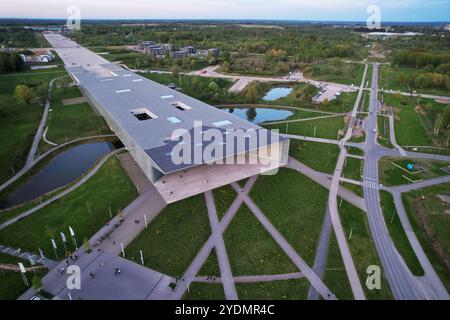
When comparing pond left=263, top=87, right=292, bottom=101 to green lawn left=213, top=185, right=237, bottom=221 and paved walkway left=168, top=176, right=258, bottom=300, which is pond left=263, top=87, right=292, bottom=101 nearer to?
green lawn left=213, top=185, right=237, bottom=221

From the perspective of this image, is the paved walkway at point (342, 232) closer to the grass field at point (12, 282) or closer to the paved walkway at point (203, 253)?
the paved walkway at point (203, 253)

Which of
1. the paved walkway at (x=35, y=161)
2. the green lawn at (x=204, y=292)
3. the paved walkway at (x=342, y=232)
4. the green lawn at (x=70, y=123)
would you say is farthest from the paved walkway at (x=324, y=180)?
the green lawn at (x=70, y=123)

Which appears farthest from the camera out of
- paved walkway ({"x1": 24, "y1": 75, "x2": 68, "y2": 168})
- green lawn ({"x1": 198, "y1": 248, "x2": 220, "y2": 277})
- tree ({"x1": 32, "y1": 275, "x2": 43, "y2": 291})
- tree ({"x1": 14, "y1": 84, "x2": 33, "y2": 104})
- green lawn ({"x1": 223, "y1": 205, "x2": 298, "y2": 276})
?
tree ({"x1": 14, "y1": 84, "x2": 33, "y2": 104})

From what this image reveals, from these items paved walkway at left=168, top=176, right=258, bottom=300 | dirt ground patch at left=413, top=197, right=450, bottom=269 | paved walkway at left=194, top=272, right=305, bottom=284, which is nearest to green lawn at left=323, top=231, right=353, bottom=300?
paved walkway at left=194, top=272, right=305, bottom=284

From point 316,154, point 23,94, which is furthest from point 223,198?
point 23,94

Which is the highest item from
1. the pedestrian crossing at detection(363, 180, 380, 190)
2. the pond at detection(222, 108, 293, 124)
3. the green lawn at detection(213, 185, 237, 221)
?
the pond at detection(222, 108, 293, 124)

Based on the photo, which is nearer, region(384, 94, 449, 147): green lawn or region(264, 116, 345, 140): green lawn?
region(384, 94, 449, 147): green lawn

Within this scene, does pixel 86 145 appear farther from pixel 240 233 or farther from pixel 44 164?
pixel 240 233
